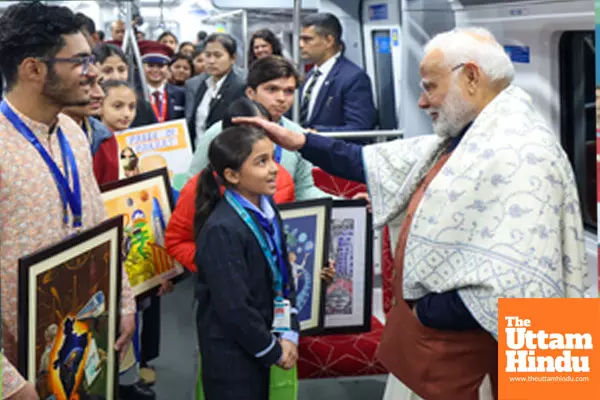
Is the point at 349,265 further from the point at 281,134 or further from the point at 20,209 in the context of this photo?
the point at 20,209

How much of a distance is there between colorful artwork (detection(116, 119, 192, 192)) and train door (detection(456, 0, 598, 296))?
1.84m

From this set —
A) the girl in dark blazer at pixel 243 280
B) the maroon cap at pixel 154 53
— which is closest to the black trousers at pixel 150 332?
the girl in dark blazer at pixel 243 280

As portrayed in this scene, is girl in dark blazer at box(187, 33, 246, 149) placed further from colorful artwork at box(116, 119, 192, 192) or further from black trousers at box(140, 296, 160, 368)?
black trousers at box(140, 296, 160, 368)

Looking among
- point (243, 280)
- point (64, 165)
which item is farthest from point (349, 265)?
point (64, 165)

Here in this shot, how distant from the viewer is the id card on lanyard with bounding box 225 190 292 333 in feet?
9.06

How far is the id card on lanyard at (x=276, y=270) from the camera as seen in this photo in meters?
2.76

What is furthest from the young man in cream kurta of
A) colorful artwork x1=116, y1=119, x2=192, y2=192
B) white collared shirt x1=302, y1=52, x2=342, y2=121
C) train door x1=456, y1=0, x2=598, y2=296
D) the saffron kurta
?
white collared shirt x1=302, y1=52, x2=342, y2=121

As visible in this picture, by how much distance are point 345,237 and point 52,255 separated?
1.80 meters

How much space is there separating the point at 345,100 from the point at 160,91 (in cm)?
193

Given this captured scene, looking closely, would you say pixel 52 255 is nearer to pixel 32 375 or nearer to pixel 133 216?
pixel 32 375

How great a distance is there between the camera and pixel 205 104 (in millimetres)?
6207

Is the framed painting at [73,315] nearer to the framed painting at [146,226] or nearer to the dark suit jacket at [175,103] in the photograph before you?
the framed painting at [146,226]

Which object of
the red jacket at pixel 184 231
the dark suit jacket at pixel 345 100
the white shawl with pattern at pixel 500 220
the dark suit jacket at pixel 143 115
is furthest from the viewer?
the dark suit jacket at pixel 345 100

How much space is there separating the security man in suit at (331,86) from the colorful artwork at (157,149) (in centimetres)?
129
